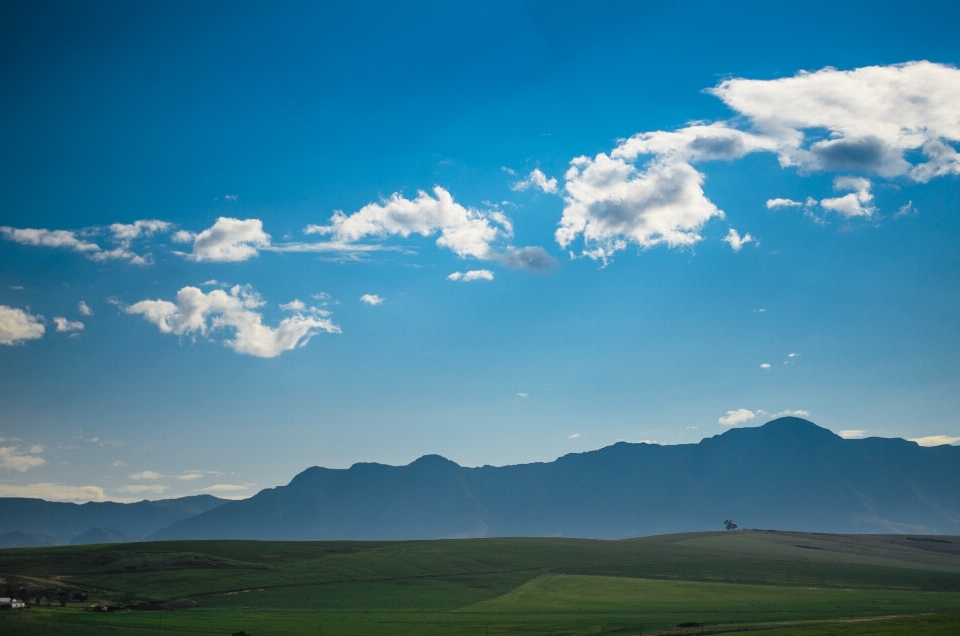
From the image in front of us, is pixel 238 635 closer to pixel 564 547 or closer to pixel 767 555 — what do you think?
pixel 564 547

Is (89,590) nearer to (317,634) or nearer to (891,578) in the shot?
(317,634)

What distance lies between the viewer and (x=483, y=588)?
12431 cm

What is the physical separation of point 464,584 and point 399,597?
683 inches

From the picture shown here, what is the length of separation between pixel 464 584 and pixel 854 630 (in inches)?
2832

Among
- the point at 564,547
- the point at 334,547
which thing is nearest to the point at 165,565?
the point at 334,547

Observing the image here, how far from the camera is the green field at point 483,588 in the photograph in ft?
264

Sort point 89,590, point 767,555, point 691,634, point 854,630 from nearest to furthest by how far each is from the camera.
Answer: point 854,630
point 691,634
point 89,590
point 767,555

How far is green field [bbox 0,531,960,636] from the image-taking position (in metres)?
80.4

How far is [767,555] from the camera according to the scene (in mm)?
173750

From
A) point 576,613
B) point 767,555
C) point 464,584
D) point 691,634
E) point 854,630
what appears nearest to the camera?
point 854,630

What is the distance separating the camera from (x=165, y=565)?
442 ft

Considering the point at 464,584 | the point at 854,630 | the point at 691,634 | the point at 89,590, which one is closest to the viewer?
the point at 854,630

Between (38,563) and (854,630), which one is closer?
(854,630)

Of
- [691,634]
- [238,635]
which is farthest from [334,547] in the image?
[691,634]
